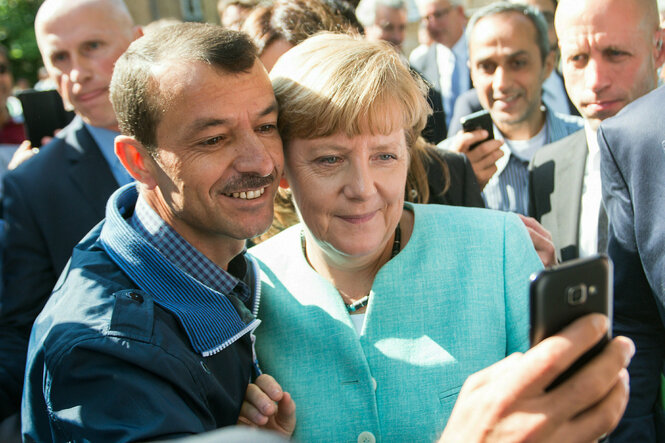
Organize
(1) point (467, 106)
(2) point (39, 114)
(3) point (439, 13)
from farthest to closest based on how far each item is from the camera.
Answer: (3) point (439, 13)
(1) point (467, 106)
(2) point (39, 114)

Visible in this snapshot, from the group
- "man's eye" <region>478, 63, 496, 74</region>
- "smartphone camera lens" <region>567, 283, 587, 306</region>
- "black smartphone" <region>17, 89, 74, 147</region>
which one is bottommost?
"man's eye" <region>478, 63, 496, 74</region>

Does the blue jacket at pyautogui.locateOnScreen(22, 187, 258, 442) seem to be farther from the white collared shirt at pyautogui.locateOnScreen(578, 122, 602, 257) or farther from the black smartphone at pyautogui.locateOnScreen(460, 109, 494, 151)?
the black smartphone at pyautogui.locateOnScreen(460, 109, 494, 151)

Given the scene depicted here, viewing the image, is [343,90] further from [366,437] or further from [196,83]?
[366,437]

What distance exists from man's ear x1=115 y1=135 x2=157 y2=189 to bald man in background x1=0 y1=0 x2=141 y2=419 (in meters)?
0.96

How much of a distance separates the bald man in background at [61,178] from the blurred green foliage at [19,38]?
934 inches

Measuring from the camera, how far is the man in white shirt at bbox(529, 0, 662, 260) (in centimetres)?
286

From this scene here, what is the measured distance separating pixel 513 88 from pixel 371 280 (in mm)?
2193

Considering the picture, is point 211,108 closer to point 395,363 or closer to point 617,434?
point 395,363

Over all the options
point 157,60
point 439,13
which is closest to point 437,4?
point 439,13

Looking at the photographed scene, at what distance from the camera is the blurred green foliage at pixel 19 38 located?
24.1 meters

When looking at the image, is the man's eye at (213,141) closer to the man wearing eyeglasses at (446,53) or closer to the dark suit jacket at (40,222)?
the dark suit jacket at (40,222)

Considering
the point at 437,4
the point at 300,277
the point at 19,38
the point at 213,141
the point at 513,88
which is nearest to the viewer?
the point at 213,141

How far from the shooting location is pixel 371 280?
7.09ft

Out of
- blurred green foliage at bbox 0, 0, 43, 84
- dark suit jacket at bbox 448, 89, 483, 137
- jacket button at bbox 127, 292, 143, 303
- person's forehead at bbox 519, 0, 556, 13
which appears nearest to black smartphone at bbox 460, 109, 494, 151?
dark suit jacket at bbox 448, 89, 483, 137
